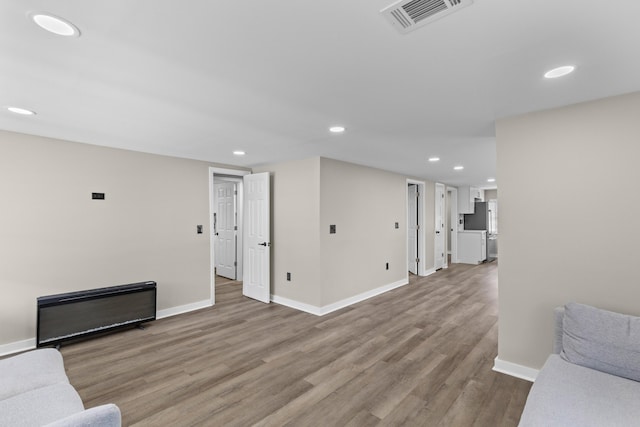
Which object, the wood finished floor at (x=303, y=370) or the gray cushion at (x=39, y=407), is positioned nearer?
the gray cushion at (x=39, y=407)

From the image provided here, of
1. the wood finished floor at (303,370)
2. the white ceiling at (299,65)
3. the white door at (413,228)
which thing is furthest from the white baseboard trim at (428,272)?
the white ceiling at (299,65)

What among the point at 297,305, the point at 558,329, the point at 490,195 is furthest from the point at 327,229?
the point at 490,195

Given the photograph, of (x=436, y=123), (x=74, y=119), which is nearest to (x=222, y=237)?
(x=74, y=119)

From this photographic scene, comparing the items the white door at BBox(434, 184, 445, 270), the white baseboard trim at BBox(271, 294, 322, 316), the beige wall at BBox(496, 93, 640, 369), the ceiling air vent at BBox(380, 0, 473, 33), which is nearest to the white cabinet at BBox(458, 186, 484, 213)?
the white door at BBox(434, 184, 445, 270)

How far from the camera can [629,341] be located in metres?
1.81

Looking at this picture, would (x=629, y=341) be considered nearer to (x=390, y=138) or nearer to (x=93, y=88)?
(x=390, y=138)

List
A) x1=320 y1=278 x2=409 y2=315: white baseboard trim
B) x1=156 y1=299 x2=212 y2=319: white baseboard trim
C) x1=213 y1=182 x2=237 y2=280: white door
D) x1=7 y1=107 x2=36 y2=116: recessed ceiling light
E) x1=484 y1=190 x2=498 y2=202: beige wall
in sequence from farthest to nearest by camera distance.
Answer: x1=484 y1=190 x2=498 y2=202: beige wall, x1=213 y1=182 x2=237 y2=280: white door, x1=320 y1=278 x2=409 y2=315: white baseboard trim, x1=156 y1=299 x2=212 y2=319: white baseboard trim, x1=7 y1=107 x2=36 y2=116: recessed ceiling light

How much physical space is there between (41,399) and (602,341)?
10.8 ft

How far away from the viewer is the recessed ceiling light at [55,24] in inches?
51.1

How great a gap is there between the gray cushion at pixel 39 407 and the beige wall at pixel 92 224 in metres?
2.32

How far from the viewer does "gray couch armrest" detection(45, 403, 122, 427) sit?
3.53ft

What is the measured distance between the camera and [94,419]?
1119mm

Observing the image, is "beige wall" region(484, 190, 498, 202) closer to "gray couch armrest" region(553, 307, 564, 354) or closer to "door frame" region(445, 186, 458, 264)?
"door frame" region(445, 186, 458, 264)

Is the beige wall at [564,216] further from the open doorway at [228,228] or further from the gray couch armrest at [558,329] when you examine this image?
the open doorway at [228,228]
